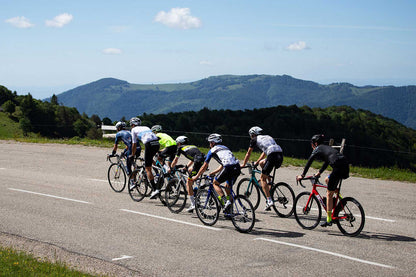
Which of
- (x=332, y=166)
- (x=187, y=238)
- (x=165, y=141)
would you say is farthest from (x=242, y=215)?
(x=165, y=141)

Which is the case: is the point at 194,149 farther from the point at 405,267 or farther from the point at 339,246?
the point at 405,267

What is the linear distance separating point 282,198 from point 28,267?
5.97 m

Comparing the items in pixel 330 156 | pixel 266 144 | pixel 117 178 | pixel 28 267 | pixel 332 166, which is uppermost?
pixel 266 144

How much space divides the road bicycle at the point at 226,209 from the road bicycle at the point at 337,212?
3.89 ft

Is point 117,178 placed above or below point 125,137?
below

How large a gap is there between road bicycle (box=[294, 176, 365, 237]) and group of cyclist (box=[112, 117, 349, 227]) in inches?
6.6

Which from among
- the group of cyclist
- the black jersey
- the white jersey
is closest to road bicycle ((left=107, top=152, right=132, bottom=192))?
the group of cyclist

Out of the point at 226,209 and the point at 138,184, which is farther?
the point at 138,184

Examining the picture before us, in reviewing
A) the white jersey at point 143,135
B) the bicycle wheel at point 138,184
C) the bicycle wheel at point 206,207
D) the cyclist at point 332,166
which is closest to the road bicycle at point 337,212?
the cyclist at point 332,166

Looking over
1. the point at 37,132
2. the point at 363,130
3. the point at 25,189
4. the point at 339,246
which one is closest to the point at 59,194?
the point at 25,189

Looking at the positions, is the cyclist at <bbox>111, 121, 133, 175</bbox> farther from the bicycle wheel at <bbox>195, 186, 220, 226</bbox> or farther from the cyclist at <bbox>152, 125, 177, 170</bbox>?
the bicycle wheel at <bbox>195, 186, 220, 226</bbox>

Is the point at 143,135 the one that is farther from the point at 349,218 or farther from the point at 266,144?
the point at 349,218

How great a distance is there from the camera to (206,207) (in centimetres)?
973

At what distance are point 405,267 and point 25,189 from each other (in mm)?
10992
